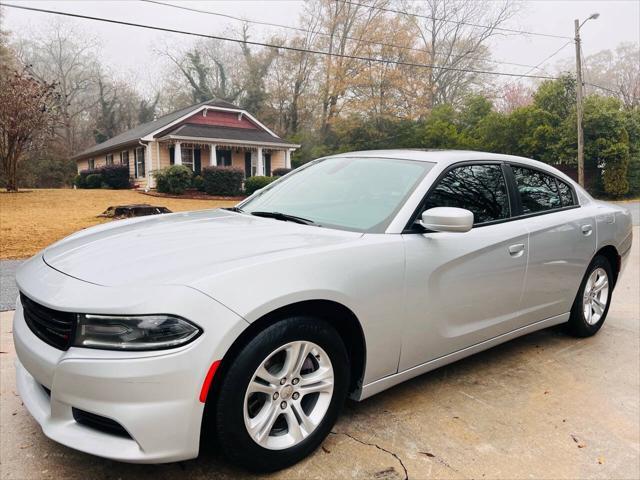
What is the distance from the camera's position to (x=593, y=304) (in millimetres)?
4219

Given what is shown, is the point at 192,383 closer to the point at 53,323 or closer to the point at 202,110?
the point at 53,323

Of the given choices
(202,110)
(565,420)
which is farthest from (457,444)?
Answer: (202,110)

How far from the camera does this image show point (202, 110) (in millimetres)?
27047

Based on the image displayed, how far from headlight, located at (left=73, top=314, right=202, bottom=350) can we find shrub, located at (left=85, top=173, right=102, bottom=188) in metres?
26.9

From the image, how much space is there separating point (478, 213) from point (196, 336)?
6.76ft

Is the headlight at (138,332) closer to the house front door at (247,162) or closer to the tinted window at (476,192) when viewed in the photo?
the tinted window at (476,192)

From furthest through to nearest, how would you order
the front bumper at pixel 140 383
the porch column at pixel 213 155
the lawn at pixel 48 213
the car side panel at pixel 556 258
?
the porch column at pixel 213 155 < the lawn at pixel 48 213 < the car side panel at pixel 556 258 < the front bumper at pixel 140 383

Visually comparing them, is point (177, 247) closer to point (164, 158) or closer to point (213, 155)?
point (213, 155)

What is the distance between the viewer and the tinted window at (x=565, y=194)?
397 cm

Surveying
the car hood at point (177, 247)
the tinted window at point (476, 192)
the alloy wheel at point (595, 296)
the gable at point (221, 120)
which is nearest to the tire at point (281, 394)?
the car hood at point (177, 247)

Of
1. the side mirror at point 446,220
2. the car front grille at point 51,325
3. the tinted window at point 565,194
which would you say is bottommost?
the car front grille at point 51,325

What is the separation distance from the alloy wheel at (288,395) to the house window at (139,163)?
26480 mm

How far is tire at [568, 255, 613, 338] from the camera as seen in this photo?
4.02 metres

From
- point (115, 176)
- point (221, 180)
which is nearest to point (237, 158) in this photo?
point (115, 176)
